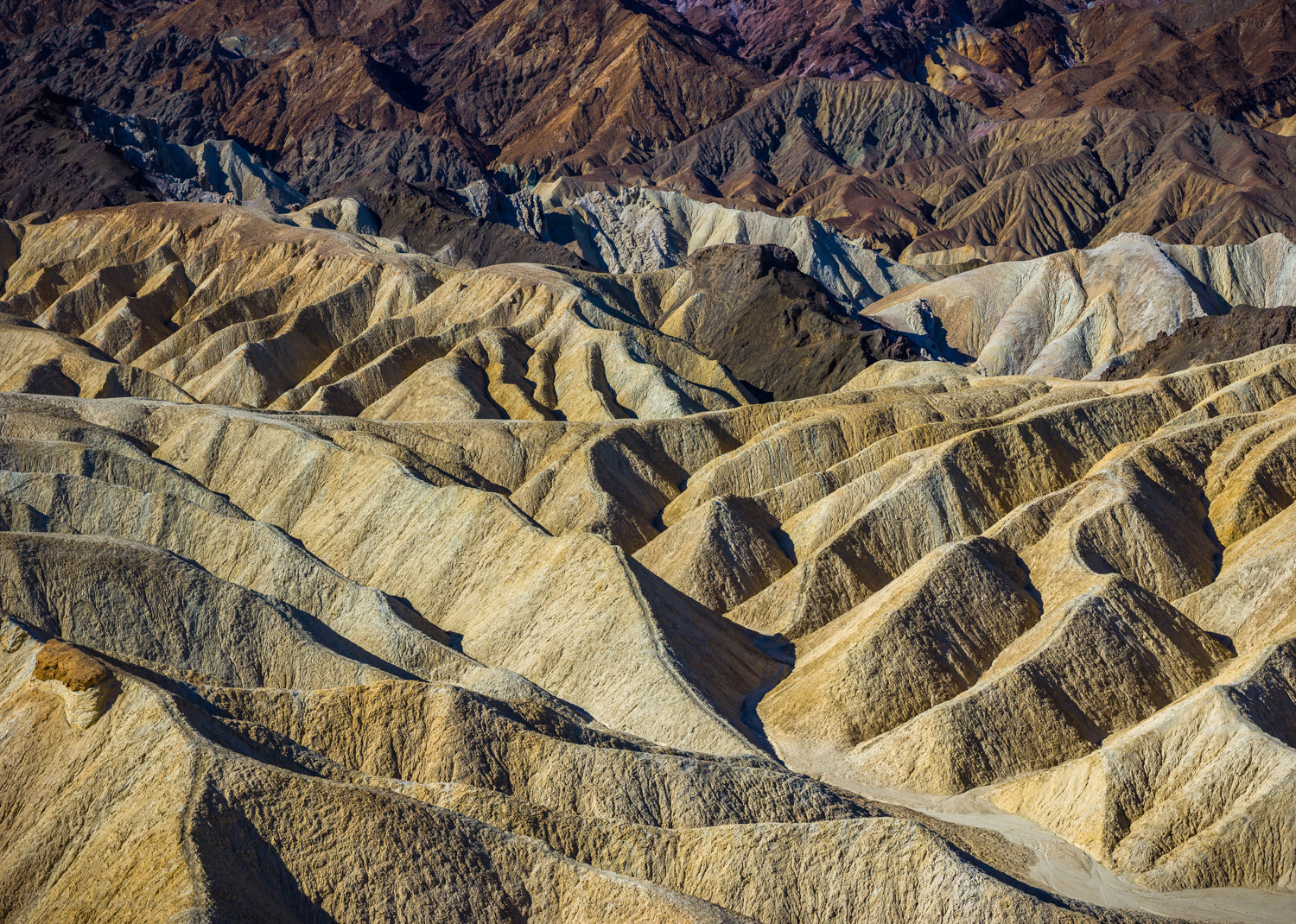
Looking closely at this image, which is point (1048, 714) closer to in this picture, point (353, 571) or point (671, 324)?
point (353, 571)

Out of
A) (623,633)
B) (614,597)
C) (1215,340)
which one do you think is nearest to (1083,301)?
(1215,340)

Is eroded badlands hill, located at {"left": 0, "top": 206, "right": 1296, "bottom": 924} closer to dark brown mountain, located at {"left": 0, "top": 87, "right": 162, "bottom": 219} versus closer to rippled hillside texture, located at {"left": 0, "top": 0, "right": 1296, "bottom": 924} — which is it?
rippled hillside texture, located at {"left": 0, "top": 0, "right": 1296, "bottom": 924}

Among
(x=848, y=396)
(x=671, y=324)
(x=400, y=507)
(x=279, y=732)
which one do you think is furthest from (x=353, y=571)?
(x=671, y=324)

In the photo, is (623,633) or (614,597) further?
(614,597)

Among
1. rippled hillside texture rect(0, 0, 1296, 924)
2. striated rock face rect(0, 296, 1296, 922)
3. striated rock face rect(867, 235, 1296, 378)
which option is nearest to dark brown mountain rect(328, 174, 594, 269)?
rippled hillside texture rect(0, 0, 1296, 924)

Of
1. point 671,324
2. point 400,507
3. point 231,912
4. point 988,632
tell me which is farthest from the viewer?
point 671,324

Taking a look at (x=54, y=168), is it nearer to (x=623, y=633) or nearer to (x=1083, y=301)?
(x=1083, y=301)

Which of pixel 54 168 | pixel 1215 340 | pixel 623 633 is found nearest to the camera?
pixel 623 633

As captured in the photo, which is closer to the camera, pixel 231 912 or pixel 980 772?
pixel 231 912
